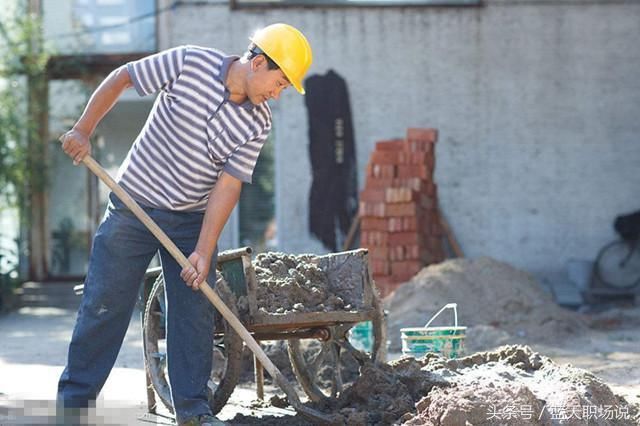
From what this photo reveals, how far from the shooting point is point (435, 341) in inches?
285

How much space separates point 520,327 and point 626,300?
13.8 ft

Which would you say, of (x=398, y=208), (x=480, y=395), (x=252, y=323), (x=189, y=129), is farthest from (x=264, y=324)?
(x=398, y=208)

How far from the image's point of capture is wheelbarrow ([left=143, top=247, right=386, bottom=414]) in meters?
6.33

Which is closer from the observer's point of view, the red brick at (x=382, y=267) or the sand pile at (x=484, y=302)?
the sand pile at (x=484, y=302)

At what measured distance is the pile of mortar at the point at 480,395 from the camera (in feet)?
17.3

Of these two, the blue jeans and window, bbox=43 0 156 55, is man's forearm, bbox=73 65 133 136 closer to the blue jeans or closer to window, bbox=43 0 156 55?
the blue jeans

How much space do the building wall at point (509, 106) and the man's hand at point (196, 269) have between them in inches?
417

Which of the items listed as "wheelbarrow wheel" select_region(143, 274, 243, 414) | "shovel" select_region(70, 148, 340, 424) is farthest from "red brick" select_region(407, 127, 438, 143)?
"shovel" select_region(70, 148, 340, 424)

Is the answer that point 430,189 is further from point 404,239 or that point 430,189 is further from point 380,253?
point 380,253

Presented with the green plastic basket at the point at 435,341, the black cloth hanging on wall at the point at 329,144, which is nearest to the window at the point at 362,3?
the black cloth hanging on wall at the point at 329,144

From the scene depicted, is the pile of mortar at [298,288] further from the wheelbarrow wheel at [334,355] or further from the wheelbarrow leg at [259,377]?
the wheelbarrow leg at [259,377]

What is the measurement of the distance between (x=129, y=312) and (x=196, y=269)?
0.45 m

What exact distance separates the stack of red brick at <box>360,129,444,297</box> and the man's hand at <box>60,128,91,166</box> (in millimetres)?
8974

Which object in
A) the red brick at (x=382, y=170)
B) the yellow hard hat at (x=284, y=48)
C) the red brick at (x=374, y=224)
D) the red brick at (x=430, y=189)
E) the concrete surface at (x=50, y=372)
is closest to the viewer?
the yellow hard hat at (x=284, y=48)
